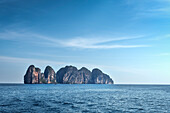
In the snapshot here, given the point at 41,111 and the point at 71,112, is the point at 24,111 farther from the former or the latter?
the point at 71,112

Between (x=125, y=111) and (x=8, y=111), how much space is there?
29.4 metres

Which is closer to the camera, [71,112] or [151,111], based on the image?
[71,112]

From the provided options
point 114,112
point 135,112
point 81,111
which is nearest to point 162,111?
point 135,112

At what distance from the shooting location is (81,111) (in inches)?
1757

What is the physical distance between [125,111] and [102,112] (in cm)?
623

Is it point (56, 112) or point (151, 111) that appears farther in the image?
point (151, 111)

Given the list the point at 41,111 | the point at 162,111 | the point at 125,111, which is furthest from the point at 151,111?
the point at 41,111

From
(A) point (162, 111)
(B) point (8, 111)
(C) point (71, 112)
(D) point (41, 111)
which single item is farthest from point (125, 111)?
(B) point (8, 111)

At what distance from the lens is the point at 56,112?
4316cm

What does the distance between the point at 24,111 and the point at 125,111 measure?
25.5 meters

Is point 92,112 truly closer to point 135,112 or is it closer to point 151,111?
point 135,112

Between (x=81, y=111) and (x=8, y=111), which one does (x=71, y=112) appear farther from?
(x=8, y=111)

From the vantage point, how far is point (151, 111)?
151 feet

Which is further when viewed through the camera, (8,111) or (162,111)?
(162,111)
